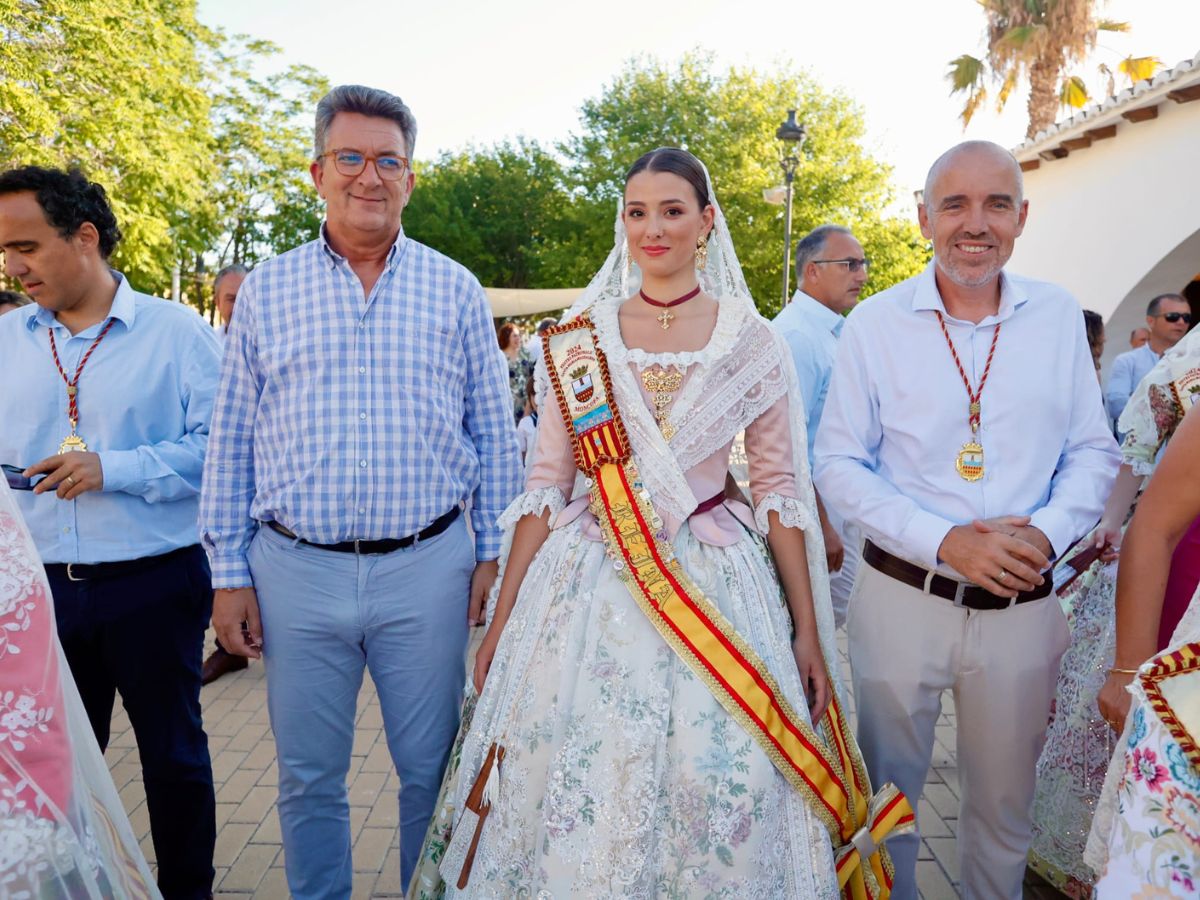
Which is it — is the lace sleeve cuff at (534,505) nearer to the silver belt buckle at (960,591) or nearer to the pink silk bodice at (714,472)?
the pink silk bodice at (714,472)

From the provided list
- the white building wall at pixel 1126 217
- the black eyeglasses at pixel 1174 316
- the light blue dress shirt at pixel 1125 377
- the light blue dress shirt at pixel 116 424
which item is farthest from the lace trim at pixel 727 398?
the white building wall at pixel 1126 217

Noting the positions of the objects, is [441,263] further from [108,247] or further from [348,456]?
[108,247]

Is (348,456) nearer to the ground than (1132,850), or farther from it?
farther from it

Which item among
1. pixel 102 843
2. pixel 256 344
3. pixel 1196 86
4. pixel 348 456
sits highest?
pixel 1196 86

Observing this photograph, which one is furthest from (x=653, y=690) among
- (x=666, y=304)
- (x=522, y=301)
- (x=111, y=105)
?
(x=522, y=301)

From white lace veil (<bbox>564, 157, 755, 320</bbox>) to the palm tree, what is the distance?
1455 centimetres

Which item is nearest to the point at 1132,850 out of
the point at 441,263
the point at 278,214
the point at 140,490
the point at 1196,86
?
the point at 441,263

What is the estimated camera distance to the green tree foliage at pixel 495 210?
90.0 ft

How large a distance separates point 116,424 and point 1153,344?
666 cm

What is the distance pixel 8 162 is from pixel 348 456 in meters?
11.3

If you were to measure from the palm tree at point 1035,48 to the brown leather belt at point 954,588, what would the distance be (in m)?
14.7

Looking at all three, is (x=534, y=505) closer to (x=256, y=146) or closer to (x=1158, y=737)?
(x=1158, y=737)

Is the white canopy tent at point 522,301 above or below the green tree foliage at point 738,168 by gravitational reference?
below

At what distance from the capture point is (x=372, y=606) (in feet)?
8.16
